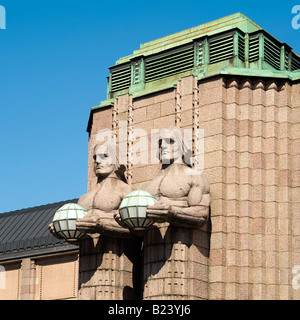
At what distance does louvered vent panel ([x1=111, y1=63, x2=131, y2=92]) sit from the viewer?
97.8 ft

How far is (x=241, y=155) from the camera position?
26484mm

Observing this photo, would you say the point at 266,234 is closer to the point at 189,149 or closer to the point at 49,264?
the point at 189,149

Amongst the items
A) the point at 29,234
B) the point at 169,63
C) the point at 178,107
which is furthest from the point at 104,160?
the point at 29,234

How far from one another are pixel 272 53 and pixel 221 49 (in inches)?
63.5

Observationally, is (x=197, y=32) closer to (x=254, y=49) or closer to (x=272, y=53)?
(x=254, y=49)

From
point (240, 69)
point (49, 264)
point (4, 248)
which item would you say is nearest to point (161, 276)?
point (240, 69)

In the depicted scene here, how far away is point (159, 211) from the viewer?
968 inches

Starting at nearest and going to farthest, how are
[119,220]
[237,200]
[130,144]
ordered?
[119,220]
[237,200]
[130,144]

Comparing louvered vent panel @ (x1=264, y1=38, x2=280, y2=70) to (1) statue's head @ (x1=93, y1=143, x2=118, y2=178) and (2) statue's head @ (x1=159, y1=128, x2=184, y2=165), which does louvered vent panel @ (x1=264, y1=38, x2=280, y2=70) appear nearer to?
(2) statue's head @ (x1=159, y1=128, x2=184, y2=165)

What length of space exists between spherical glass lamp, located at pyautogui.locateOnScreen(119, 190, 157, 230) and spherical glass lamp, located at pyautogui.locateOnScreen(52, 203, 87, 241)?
5.73ft

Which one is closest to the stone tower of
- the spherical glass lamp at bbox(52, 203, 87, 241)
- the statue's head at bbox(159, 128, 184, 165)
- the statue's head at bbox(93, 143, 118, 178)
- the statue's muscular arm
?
the statue's muscular arm

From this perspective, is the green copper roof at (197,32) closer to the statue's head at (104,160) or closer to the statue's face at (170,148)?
the statue's face at (170,148)

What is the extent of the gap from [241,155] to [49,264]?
21.1 metres
